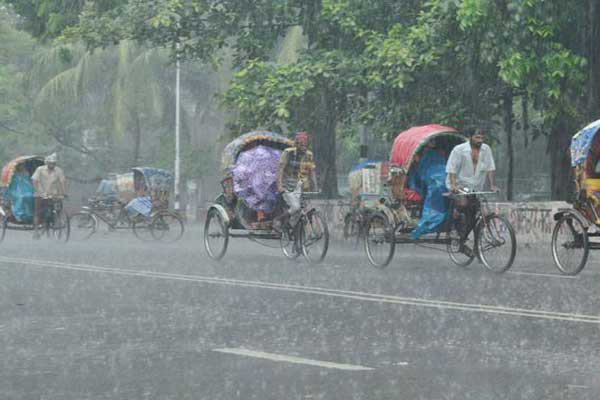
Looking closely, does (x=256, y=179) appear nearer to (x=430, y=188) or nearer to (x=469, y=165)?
(x=430, y=188)

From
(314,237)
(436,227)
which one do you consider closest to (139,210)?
(314,237)

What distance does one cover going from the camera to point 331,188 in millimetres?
32312

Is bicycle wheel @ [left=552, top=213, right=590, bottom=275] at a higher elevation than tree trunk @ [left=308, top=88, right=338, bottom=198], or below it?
below

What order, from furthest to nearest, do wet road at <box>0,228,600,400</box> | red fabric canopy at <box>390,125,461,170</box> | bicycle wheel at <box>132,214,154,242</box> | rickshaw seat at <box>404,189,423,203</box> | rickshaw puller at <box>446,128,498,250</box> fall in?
bicycle wheel at <box>132,214,154,242</box> → rickshaw seat at <box>404,189,423,203</box> → red fabric canopy at <box>390,125,461,170</box> → rickshaw puller at <box>446,128,498,250</box> → wet road at <box>0,228,600,400</box>

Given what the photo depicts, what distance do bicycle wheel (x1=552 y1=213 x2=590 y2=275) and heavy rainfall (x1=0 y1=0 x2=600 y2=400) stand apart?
0.09 feet

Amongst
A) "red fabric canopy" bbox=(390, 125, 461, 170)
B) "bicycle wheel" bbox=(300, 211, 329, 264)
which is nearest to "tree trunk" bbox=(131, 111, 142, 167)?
"bicycle wheel" bbox=(300, 211, 329, 264)

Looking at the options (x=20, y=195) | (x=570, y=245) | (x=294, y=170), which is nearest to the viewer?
(x=570, y=245)

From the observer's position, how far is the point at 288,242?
18703 mm

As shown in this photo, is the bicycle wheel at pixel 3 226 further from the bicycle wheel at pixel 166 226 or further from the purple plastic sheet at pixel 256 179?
the purple plastic sheet at pixel 256 179

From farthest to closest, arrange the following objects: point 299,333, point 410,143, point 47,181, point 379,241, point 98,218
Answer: point 98,218 → point 47,181 → point 410,143 → point 379,241 → point 299,333

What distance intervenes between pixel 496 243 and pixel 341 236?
1215 cm

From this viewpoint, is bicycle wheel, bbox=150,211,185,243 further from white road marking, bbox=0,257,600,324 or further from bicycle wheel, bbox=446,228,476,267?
bicycle wheel, bbox=446,228,476,267

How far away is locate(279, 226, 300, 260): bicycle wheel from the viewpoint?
60.4 feet

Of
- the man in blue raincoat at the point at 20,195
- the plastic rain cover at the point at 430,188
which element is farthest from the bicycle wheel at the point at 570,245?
the man in blue raincoat at the point at 20,195
